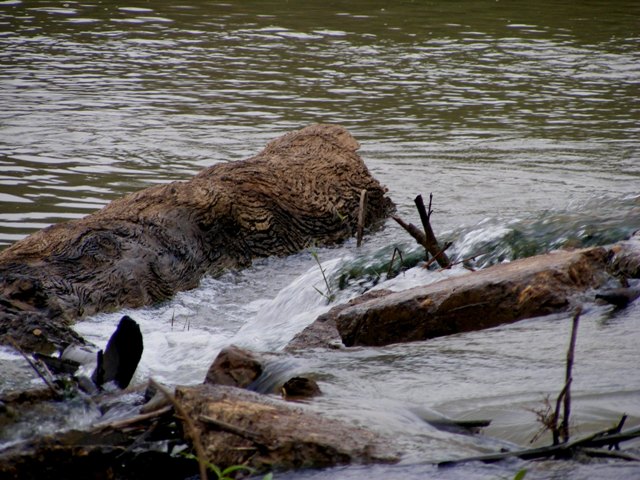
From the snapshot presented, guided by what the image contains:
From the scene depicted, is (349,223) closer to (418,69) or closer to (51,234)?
(51,234)

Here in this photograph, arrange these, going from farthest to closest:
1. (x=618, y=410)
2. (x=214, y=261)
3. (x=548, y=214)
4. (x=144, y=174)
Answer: (x=144, y=174) → (x=214, y=261) → (x=548, y=214) → (x=618, y=410)

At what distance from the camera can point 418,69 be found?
15.3m

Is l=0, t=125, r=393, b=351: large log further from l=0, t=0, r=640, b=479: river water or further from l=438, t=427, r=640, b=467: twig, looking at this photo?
l=438, t=427, r=640, b=467: twig

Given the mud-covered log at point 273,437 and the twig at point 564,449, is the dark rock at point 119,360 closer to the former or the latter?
the mud-covered log at point 273,437

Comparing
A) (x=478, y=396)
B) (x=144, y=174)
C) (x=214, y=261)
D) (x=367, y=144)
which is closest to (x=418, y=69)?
(x=367, y=144)

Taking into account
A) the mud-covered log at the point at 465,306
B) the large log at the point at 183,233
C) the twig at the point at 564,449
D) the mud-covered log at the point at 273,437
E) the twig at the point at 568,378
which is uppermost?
the twig at the point at 568,378

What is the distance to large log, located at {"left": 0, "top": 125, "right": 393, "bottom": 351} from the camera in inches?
243

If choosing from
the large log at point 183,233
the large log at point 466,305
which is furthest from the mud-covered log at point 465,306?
the large log at point 183,233

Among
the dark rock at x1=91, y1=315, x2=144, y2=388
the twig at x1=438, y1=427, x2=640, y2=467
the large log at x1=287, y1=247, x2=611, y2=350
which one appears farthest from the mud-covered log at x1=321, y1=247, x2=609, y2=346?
the twig at x1=438, y1=427, x2=640, y2=467

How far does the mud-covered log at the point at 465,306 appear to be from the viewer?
477 cm

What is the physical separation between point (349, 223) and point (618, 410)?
17.4 feet

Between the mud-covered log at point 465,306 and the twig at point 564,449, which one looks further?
the mud-covered log at point 465,306

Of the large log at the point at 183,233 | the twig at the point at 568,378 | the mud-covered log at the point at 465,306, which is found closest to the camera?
the twig at the point at 568,378

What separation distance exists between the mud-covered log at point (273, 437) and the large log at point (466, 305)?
1.69 metres
